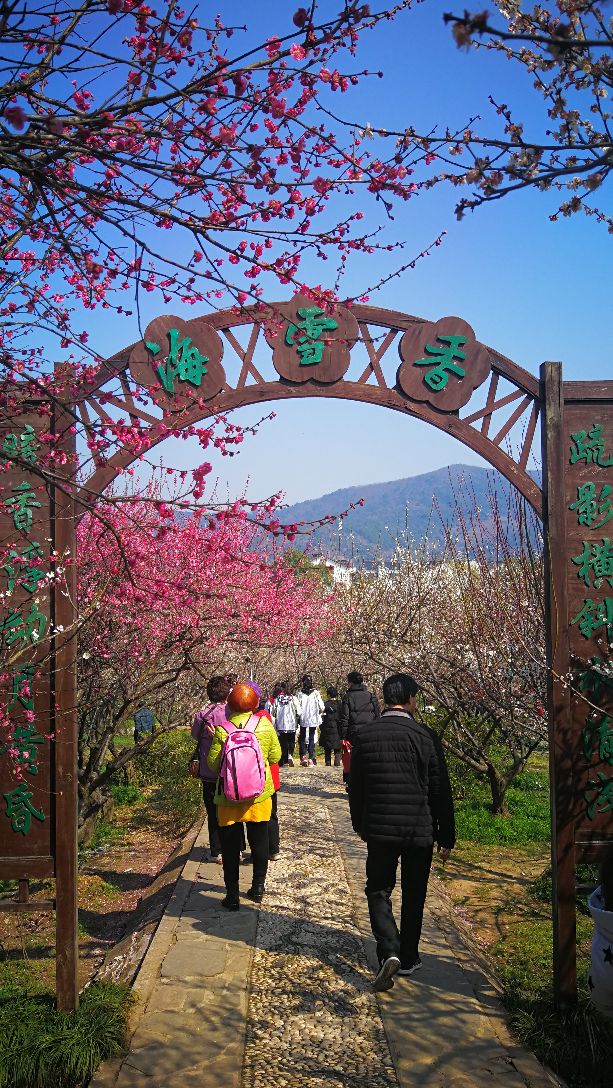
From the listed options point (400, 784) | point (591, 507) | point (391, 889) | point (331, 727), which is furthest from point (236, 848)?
point (331, 727)

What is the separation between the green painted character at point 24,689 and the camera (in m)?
5.20

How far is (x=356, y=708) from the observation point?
1100cm

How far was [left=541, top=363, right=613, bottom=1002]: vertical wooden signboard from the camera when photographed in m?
5.36

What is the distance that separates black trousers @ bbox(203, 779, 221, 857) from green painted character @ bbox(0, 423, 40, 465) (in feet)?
11.3

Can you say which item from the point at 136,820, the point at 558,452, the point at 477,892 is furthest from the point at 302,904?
the point at 136,820

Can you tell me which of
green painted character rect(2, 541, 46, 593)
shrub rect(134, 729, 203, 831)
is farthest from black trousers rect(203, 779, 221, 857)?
shrub rect(134, 729, 203, 831)

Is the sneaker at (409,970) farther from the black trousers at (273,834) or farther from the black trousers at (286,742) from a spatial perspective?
the black trousers at (286,742)

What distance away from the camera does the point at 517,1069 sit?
14.1ft

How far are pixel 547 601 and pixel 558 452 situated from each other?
37.3 inches

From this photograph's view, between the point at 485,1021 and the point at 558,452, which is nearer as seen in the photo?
the point at 485,1021

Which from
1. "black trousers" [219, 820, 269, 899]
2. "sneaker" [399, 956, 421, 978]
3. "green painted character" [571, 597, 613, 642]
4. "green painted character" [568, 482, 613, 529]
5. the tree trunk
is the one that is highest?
"green painted character" [568, 482, 613, 529]

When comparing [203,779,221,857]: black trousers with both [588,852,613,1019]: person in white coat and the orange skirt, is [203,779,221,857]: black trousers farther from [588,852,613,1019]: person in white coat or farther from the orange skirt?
[588,852,613,1019]: person in white coat

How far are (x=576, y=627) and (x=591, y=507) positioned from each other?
2.53 feet

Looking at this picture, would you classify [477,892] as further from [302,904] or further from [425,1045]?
[425,1045]
